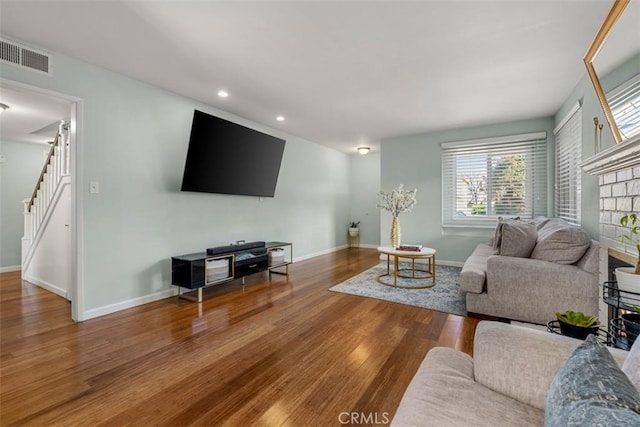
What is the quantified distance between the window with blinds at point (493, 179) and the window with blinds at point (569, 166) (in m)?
0.33

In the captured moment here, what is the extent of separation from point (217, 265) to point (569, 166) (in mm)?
4489

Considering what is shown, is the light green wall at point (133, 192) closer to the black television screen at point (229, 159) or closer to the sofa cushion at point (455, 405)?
the black television screen at point (229, 159)

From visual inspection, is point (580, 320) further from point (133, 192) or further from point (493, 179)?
point (493, 179)

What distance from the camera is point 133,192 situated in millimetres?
3027

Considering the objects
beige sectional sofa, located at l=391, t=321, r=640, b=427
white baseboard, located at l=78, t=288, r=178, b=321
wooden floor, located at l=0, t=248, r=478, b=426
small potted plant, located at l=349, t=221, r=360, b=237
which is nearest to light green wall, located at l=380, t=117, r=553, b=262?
small potted plant, located at l=349, t=221, r=360, b=237

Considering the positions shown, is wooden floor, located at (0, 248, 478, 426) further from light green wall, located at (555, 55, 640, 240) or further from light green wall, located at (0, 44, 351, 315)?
light green wall, located at (555, 55, 640, 240)

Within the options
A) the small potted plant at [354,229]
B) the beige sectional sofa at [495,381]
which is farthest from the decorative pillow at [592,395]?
the small potted plant at [354,229]

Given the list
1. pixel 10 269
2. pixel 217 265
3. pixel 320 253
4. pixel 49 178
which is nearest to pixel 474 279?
pixel 217 265

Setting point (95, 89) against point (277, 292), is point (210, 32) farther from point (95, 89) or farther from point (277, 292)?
point (277, 292)

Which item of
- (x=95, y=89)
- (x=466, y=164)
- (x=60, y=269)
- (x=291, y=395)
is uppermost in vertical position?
(x=95, y=89)

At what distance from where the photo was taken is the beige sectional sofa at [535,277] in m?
2.35

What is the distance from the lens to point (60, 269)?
11.5 ft

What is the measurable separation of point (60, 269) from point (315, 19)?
4051 mm

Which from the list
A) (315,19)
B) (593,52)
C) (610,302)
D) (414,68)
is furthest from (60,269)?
Result: (593,52)
